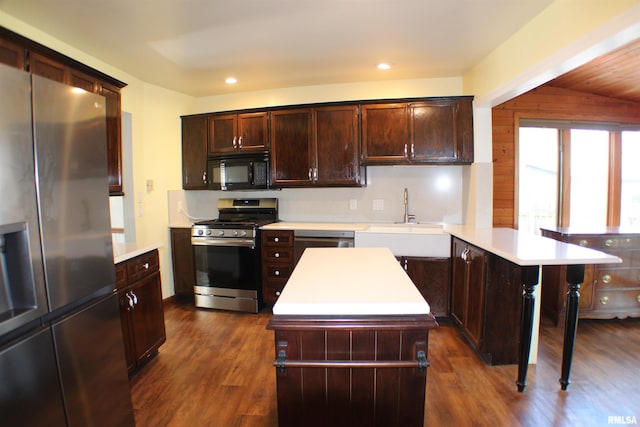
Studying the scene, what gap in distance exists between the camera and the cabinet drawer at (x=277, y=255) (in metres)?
3.14

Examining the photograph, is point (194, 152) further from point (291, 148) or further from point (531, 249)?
point (531, 249)

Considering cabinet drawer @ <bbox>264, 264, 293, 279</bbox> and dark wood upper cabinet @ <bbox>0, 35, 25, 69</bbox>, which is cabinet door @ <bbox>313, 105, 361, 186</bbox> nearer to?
cabinet drawer @ <bbox>264, 264, 293, 279</bbox>

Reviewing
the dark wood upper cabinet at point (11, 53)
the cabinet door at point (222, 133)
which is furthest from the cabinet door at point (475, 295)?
the dark wood upper cabinet at point (11, 53)

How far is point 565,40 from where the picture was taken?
5.82 ft

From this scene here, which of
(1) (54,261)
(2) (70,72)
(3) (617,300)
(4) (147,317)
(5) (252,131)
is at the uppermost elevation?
(2) (70,72)

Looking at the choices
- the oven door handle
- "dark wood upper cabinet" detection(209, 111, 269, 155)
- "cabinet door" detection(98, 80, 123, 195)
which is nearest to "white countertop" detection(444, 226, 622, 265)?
the oven door handle

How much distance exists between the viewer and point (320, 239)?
3.06 meters

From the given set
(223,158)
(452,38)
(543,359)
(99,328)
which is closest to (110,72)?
(223,158)

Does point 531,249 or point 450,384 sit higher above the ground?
point 531,249

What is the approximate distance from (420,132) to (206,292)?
2784 millimetres

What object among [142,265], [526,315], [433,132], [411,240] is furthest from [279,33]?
[526,315]

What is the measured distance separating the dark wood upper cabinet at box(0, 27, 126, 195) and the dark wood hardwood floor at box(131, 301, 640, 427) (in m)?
1.46

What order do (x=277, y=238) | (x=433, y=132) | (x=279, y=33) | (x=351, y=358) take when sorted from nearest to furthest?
(x=351, y=358) < (x=279, y=33) < (x=433, y=132) < (x=277, y=238)

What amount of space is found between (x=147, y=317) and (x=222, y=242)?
3.64ft
